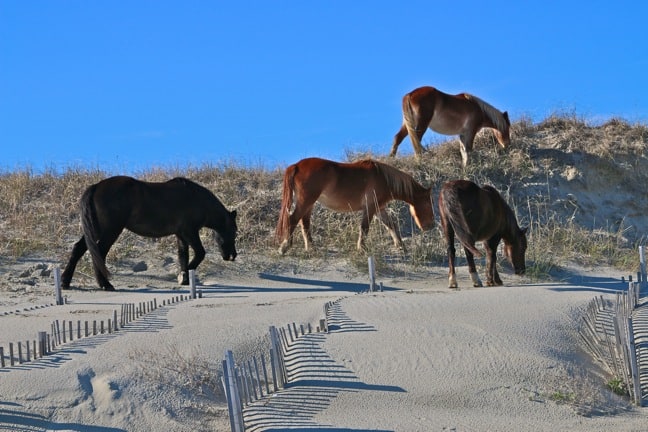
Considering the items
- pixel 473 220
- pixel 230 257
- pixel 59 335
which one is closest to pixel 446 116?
pixel 230 257

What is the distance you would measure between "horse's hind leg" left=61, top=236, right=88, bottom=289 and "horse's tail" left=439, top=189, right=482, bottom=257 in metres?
4.72

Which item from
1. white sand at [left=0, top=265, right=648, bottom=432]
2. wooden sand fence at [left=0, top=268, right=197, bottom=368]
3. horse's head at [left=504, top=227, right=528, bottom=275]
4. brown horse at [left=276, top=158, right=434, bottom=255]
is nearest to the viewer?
white sand at [left=0, top=265, right=648, bottom=432]

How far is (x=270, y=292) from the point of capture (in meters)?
11.8

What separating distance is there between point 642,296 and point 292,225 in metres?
5.40

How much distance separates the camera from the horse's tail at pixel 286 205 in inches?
551

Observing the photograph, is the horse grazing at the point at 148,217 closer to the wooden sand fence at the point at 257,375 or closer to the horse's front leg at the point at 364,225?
the horse's front leg at the point at 364,225

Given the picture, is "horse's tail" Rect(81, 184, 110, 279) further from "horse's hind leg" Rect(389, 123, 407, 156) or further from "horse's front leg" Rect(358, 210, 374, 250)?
"horse's hind leg" Rect(389, 123, 407, 156)

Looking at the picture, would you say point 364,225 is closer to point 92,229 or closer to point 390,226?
point 390,226

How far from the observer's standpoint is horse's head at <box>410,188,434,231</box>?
48.9 feet

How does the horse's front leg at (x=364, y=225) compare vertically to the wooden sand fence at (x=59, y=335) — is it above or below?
above

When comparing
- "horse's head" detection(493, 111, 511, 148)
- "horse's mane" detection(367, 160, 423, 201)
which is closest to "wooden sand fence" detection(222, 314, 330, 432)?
"horse's mane" detection(367, 160, 423, 201)

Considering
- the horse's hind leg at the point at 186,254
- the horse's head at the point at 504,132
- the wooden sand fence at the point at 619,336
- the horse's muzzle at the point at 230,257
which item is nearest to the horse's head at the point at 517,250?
the wooden sand fence at the point at 619,336

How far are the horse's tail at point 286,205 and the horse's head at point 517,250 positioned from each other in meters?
3.31

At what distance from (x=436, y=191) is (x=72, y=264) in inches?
268
